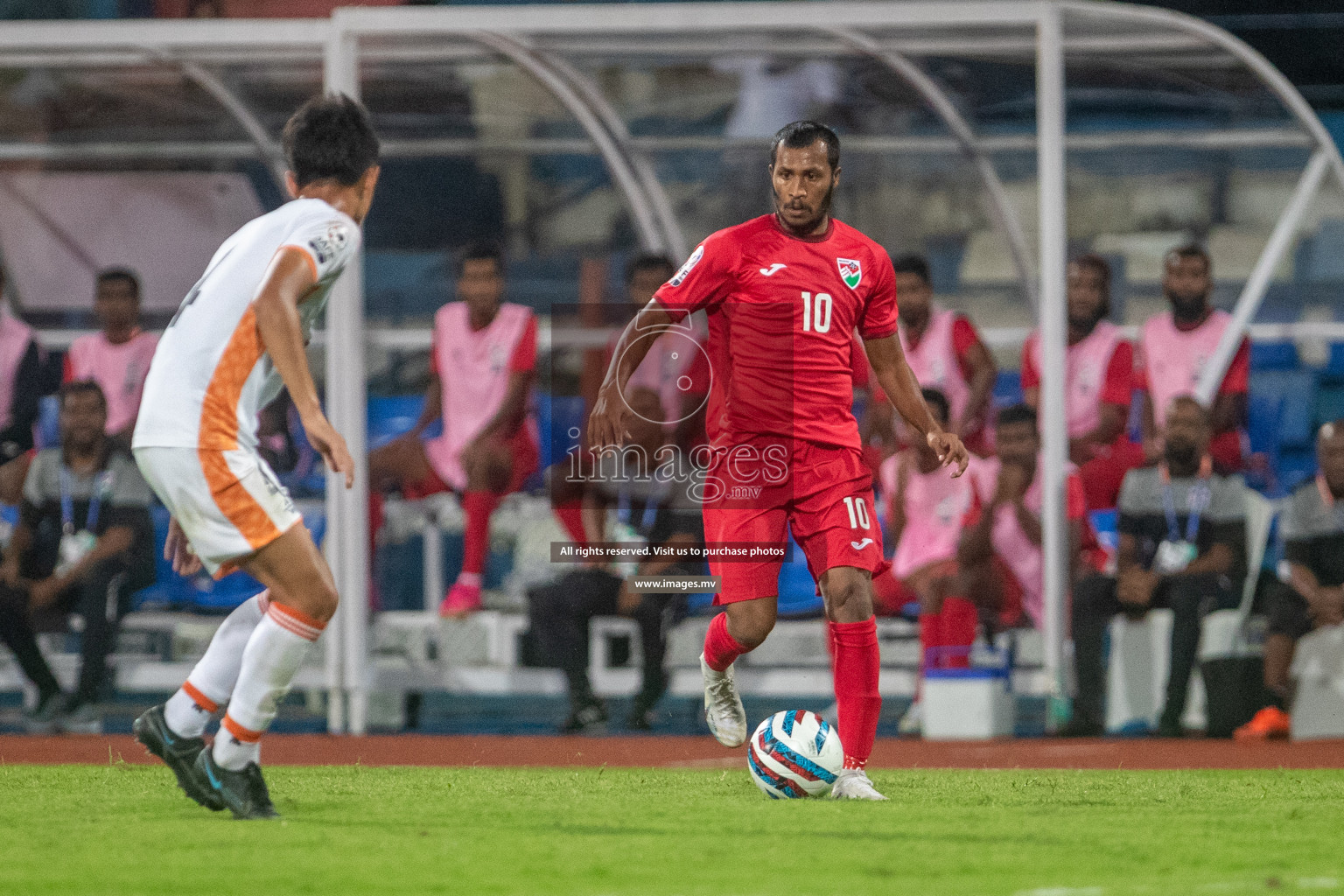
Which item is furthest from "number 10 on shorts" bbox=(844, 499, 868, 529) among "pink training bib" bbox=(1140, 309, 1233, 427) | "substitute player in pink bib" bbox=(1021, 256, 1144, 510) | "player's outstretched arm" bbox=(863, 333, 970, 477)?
"pink training bib" bbox=(1140, 309, 1233, 427)

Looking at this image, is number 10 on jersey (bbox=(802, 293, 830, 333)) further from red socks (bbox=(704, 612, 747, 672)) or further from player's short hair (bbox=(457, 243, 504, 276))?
player's short hair (bbox=(457, 243, 504, 276))

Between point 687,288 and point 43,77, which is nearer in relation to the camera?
point 687,288

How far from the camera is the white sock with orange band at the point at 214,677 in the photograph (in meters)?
4.59

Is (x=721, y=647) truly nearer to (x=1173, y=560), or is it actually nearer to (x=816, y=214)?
(x=816, y=214)

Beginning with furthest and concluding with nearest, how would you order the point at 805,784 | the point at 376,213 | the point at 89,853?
1. the point at 376,213
2. the point at 805,784
3. the point at 89,853

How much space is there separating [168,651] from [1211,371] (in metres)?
5.08

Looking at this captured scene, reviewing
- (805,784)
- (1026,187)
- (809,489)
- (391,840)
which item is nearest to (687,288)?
(809,489)

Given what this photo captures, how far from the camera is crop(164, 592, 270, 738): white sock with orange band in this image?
15.1ft

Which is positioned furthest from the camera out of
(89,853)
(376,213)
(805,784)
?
(376,213)

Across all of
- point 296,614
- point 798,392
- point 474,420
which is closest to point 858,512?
point 798,392

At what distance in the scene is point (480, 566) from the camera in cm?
873

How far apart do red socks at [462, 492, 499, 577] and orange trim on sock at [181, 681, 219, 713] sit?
4072mm

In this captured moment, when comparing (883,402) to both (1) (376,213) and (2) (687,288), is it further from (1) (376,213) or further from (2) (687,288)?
(2) (687,288)

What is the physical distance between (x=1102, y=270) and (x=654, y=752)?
3.44 m
